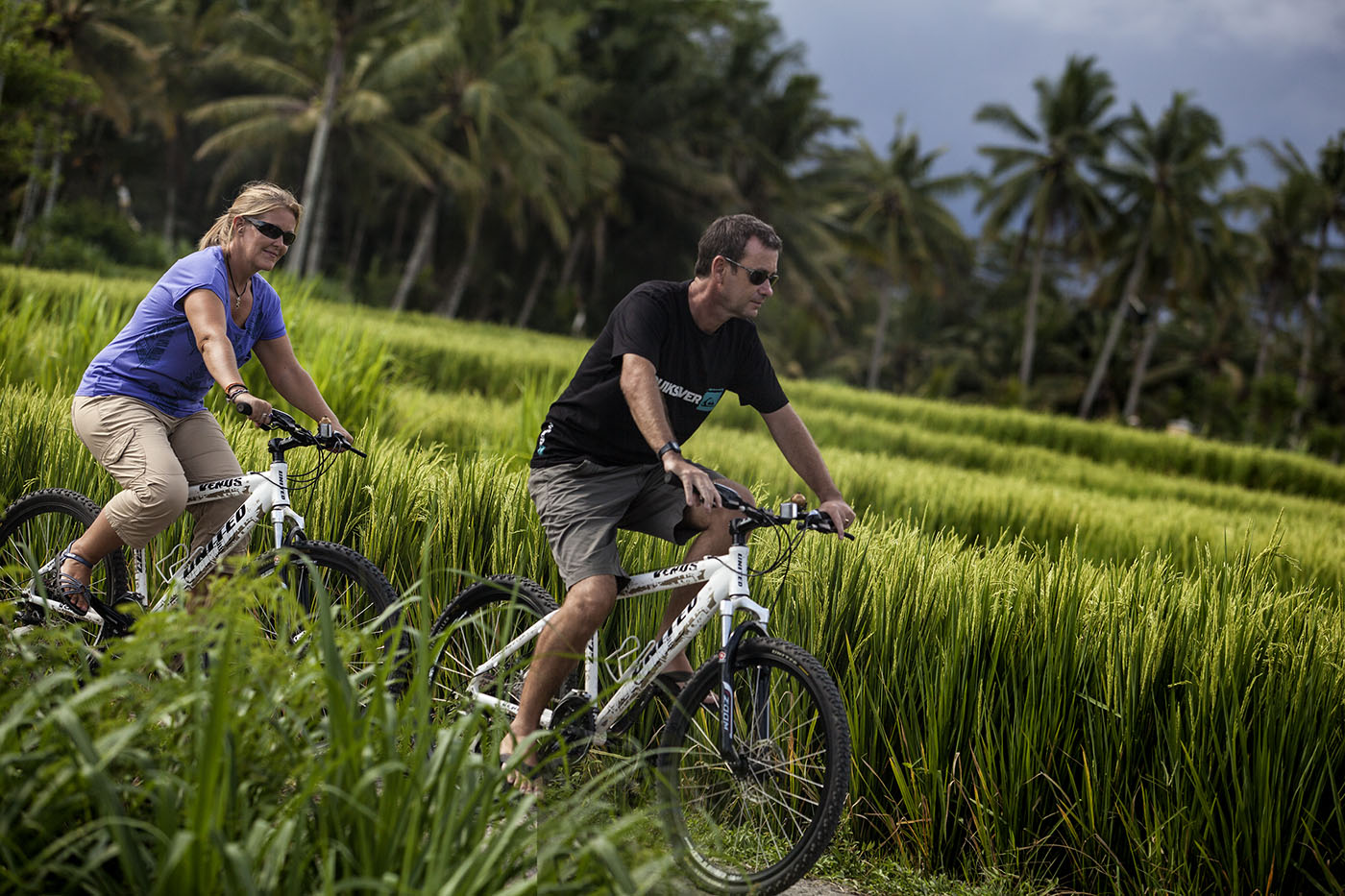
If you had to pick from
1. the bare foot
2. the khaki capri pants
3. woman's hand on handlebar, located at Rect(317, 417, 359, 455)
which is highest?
woman's hand on handlebar, located at Rect(317, 417, 359, 455)

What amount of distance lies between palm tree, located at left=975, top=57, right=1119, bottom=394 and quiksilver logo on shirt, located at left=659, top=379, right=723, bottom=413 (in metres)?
41.0

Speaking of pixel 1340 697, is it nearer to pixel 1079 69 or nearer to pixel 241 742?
pixel 241 742

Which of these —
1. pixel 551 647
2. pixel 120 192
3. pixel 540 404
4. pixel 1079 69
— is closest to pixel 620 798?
pixel 551 647

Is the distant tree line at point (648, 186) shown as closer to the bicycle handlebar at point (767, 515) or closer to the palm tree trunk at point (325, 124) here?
the palm tree trunk at point (325, 124)

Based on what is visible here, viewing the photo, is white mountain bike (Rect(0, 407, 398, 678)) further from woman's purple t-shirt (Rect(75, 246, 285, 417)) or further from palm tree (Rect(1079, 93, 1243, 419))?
palm tree (Rect(1079, 93, 1243, 419))

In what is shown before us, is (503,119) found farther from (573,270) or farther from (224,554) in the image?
(224,554)

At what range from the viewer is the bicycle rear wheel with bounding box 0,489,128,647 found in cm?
363

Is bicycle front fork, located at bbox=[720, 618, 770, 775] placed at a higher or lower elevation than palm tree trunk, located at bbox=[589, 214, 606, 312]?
lower

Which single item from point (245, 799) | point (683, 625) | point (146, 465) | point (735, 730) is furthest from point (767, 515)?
point (146, 465)

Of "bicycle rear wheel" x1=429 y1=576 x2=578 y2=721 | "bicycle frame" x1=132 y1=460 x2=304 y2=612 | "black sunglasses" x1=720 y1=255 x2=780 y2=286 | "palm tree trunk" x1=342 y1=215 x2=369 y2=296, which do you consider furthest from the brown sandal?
"palm tree trunk" x1=342 y1=215 x2=369 y2=296

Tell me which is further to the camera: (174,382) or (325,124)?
(325,124)

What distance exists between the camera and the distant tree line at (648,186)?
31906 mm

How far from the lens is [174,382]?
3.65m

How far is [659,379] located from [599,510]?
425mm
